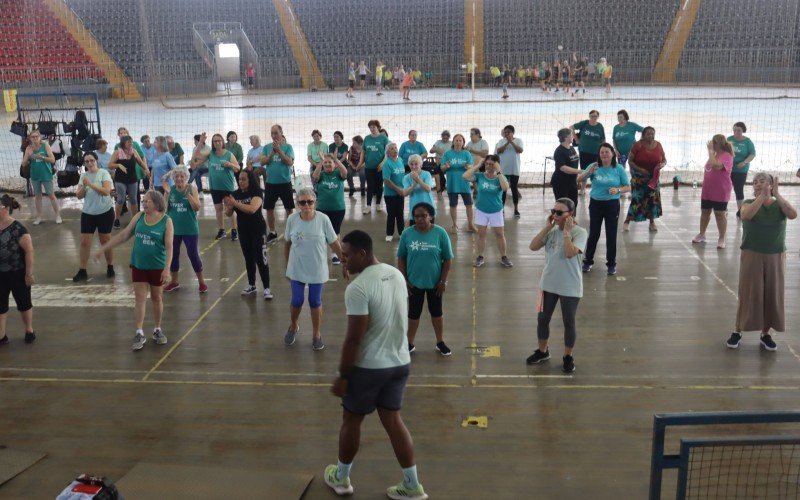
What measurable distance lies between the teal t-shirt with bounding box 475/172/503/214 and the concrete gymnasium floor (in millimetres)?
829

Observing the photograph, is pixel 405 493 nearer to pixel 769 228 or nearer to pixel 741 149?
pixel 769 228

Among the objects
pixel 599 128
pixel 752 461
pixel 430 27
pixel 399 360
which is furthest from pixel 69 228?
pixel 430 27

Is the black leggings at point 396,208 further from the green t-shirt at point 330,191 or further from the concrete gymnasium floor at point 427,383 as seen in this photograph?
the concrete gymnasium floor at point 427,383

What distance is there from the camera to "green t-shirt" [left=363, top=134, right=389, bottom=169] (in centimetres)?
1355

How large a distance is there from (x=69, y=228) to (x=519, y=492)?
34.7ft

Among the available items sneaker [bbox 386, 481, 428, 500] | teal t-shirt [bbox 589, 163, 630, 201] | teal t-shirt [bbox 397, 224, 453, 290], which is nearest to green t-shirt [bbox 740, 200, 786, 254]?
teal t-shirt [bbox 589, 163, 630, 201]

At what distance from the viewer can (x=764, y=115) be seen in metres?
26.0

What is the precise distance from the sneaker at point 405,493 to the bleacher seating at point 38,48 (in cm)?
3256

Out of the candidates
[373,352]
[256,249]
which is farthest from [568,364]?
[256,249]

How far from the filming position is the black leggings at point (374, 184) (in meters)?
13.9

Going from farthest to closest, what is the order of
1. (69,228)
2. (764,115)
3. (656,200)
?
(764,115), (69,228), (656,200)

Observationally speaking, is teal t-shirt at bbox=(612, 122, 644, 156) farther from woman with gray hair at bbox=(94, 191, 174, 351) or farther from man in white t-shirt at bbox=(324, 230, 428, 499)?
man in white t-shirt at bbox=(324, 230, 428, 499)

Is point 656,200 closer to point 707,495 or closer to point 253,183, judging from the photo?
point 253,183

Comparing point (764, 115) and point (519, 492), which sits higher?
point (764, 115)
